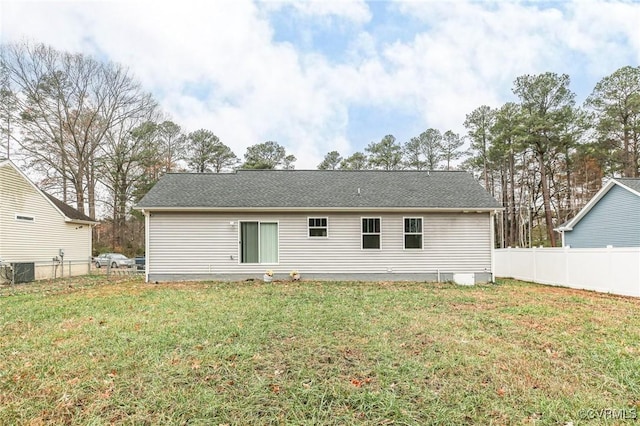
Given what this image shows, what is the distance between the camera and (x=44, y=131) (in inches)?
910

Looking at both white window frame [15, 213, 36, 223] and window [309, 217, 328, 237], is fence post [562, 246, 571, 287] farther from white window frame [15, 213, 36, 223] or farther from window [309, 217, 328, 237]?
white window frame [15, 213, 36, 223]

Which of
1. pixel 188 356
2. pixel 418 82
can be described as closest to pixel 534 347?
pixel 188 356

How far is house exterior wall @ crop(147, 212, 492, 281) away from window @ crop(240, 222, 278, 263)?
0.18 m

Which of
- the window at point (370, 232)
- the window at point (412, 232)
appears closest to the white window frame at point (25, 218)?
the window at point (370, 232)

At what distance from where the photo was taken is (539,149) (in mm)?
23250

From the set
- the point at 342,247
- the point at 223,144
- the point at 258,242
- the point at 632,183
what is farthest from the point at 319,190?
the point at 223,144

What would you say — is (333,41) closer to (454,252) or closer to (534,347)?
(454,252)

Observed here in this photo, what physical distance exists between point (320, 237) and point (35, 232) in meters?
11.7

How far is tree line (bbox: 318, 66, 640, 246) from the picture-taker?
2095cm

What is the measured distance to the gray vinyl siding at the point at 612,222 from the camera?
11.6 m

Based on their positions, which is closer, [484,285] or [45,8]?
[484,285]

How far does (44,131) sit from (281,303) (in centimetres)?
2547

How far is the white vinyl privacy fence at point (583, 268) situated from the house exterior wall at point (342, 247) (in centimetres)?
222

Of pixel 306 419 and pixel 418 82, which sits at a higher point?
pixel 418 82
